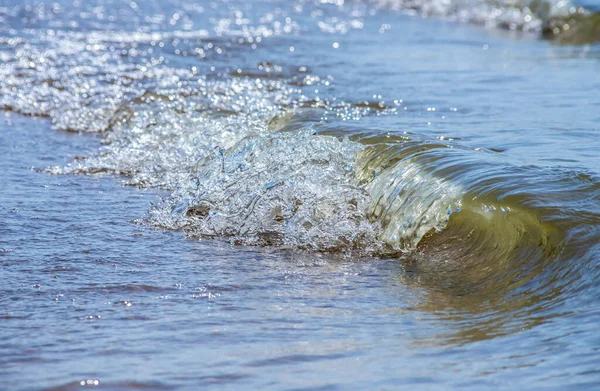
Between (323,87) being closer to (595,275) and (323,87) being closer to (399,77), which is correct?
(399,77)

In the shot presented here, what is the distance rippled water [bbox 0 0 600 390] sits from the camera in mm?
2546

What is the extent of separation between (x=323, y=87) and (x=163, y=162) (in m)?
2.44

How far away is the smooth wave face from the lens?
142 inches

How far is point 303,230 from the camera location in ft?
13.1

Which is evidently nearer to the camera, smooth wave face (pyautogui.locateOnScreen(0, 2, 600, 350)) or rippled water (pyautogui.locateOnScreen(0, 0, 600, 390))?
rippled water (pyautogui.locateOnScreen(0, 0, 600, 390))

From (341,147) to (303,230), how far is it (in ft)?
2.80

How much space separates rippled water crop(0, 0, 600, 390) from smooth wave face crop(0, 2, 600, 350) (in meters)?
0.02

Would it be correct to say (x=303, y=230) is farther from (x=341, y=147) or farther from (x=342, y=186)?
(x=341, y=147)

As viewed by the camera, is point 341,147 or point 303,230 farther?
point 341,147

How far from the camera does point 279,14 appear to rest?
14375mm

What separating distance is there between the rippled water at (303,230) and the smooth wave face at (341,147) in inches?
0.6


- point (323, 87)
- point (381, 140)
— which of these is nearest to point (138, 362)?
point (381, 140)

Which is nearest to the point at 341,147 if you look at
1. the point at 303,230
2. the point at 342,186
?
the point at 342,186

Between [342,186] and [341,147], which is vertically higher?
[341,147]
